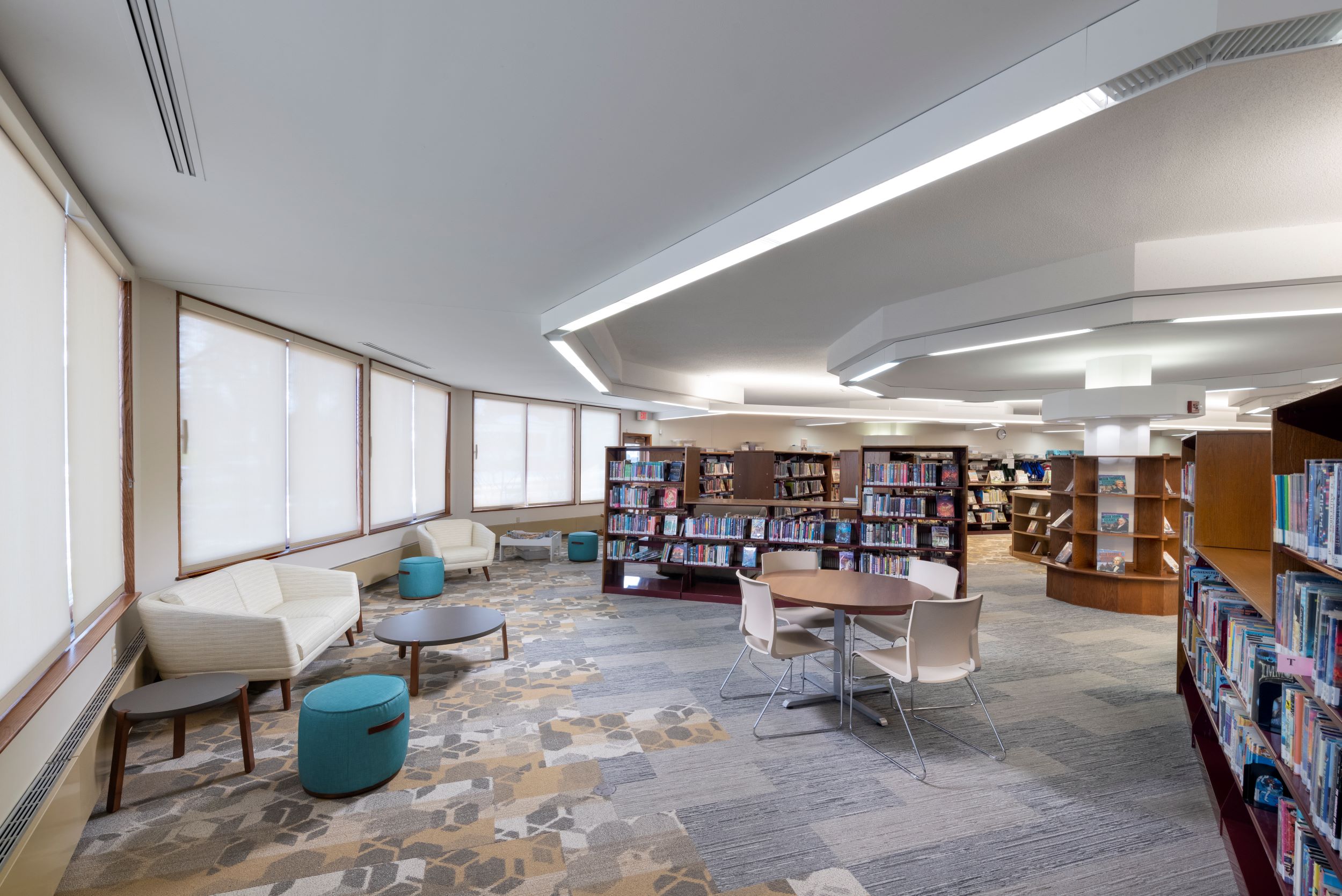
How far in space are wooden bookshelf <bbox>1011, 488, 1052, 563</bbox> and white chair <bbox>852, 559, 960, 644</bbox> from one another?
704 centimetres

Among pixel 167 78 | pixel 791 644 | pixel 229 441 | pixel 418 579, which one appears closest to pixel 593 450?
pixel 418 579

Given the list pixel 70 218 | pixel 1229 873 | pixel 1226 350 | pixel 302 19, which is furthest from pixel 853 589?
pixel 1226 350

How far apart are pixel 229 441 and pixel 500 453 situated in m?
6.05

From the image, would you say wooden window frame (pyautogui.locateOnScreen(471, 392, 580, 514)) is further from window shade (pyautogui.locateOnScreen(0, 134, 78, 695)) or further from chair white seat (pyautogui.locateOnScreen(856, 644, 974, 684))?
chair white seat (pyautogui.locateOnScreen(856, 644, 974, 684))

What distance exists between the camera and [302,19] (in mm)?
1719

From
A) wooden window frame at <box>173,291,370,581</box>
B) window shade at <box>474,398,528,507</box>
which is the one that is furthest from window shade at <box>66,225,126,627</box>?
window shade at <box>474,398,528,507</box>

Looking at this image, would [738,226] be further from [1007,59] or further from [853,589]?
[853,589]

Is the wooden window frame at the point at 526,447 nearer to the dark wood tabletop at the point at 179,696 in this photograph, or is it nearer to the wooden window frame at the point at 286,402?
the wooden window frame at the point at 286,402

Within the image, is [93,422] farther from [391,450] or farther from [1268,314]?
[1268,314]

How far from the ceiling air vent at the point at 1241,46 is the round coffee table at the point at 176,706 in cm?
473

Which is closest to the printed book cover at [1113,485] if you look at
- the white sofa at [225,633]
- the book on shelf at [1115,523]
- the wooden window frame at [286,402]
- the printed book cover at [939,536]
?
the book on shelf at [1115,523]

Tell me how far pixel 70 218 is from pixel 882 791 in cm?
509

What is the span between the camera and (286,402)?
615cm

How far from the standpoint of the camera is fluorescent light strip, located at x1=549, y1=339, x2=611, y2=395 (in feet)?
18.1
